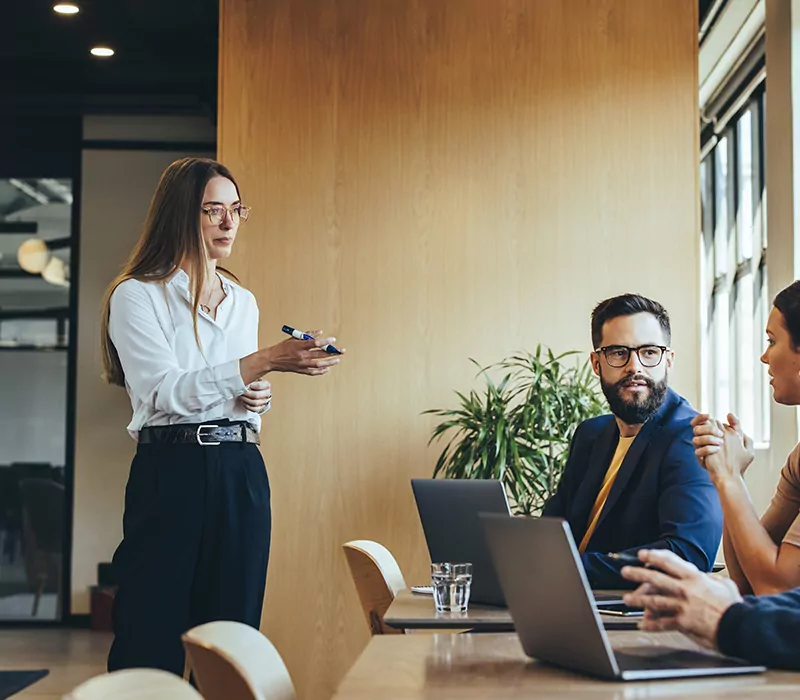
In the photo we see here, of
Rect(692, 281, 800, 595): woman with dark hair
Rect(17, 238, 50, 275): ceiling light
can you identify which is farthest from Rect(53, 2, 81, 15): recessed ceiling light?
Rect(692, 281, 800, 595): woman with dark hair

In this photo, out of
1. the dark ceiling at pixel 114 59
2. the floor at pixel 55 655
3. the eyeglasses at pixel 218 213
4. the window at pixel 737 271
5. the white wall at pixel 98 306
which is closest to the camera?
the eyeglasses at pixel 218 213

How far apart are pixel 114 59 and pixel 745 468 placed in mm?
6117

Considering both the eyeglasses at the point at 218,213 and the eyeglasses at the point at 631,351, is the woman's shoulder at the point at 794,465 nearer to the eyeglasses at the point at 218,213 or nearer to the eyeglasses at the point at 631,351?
the eyeglasses at the point at 631,351

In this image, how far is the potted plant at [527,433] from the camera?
477 cm

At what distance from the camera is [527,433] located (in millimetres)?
4805

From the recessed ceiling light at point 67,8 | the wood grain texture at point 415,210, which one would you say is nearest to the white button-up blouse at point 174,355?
the wood grain texture at point 415,210

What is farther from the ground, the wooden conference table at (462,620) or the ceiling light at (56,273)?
the ceiling light at (56,273)

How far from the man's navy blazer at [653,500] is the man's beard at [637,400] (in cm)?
5

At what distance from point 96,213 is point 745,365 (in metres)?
4.79

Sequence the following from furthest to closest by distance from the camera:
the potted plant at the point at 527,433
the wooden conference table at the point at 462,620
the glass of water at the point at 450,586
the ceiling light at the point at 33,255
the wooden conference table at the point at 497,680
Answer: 1. the ceiling light at the point at 33,255
2. the potted plant at the point at 527,433
3. the glass of water at the point at 450,586
4. the wooden conference table at the point at 462,620
5. the wooden conference table at the point at 497,680

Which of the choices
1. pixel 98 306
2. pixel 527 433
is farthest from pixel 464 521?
pixel 98 306

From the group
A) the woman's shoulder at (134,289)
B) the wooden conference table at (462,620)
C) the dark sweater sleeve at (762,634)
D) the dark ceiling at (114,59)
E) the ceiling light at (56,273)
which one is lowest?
the wooden conference table at (462,620)

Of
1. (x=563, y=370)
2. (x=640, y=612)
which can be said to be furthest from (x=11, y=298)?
(x=640, y=612)

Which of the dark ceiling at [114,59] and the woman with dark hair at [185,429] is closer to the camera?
the woman with dark hair at [185,429]
